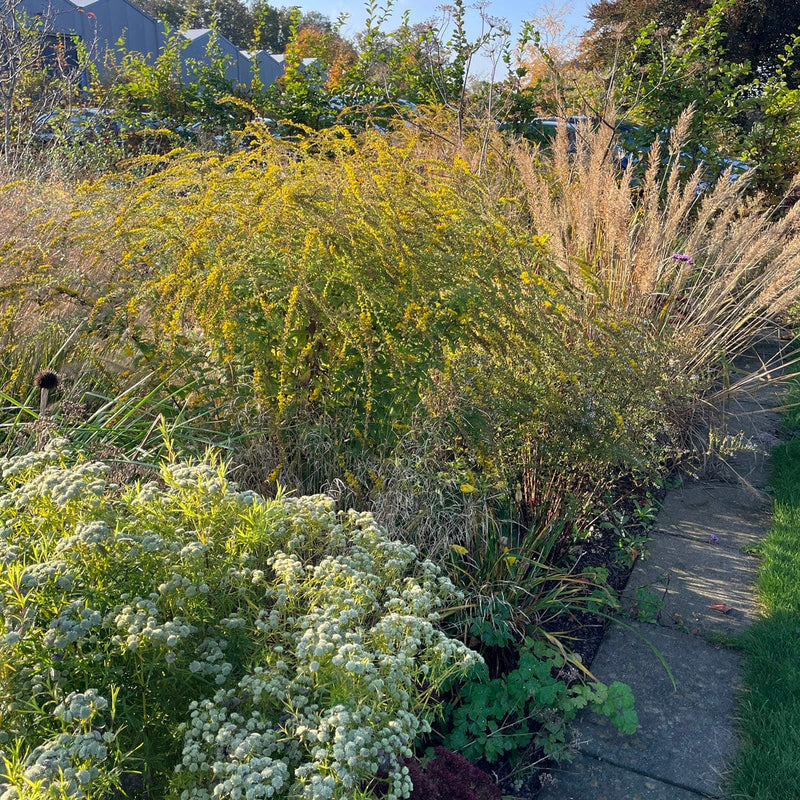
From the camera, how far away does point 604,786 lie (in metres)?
2.21

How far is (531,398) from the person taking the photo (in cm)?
310

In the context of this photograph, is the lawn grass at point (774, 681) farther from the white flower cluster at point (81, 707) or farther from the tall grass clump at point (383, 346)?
the white flower cluster at point (81, 707)

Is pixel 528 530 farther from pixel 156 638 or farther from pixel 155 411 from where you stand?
pixel 156 638

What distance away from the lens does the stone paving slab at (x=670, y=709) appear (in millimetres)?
2277

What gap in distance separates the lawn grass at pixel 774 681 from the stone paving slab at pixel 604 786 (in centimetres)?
20

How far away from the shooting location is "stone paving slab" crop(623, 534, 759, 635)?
9.73ft

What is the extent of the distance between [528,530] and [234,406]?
4.27 ft

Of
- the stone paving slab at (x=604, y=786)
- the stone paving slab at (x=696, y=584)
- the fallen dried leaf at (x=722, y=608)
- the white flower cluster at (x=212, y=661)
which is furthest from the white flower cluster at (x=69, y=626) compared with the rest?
the fallen dried leaf at (x=722, y=608)

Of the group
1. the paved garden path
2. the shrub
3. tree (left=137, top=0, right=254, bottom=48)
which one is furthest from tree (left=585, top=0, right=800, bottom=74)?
tree (left=137, top=0, right=254, bottom=48)

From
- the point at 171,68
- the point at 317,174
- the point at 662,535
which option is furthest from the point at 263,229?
the point at 171,68

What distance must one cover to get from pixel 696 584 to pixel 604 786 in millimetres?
1255

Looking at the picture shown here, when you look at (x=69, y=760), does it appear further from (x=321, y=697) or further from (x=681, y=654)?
(x=681, y=654)

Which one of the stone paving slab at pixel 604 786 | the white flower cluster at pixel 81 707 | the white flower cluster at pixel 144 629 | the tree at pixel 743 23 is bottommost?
the stone paving slab at pixel 604 786

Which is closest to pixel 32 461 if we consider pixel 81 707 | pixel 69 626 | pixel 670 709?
pixel 69 626
